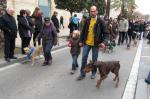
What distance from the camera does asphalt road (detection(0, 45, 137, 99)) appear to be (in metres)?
7.61

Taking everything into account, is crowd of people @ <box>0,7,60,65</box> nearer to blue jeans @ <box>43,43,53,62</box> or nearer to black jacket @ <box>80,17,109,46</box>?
blue jeans @ <box>43,43,53,62</box>

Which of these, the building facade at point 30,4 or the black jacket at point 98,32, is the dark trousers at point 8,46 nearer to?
the black jacket at point 98,32

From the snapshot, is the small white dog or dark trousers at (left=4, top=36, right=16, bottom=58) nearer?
the small white dog

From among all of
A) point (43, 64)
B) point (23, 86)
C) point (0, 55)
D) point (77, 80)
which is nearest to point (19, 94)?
point (23, 86)

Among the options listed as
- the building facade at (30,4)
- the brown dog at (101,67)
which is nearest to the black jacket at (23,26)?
the brown dog at (101,67)

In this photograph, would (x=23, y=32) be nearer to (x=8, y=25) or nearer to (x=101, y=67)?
(x=8, y=25)

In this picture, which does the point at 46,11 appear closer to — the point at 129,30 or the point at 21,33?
the point at 129,30

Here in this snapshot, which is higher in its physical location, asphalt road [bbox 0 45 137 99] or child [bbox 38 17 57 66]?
child [bbox 38 17 57 66]

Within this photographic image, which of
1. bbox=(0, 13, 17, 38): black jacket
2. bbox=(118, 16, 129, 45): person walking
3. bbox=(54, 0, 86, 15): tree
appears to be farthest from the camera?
bbox=(54, 0, 86, 15): tree

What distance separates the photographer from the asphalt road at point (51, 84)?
7.61 m

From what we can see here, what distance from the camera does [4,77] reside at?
961 cm

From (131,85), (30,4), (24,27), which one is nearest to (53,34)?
(24,27)

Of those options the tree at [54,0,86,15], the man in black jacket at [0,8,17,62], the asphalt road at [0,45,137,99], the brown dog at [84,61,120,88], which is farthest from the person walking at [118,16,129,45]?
the brown dog at [84,61,120,88]

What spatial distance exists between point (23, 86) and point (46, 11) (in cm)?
2640
